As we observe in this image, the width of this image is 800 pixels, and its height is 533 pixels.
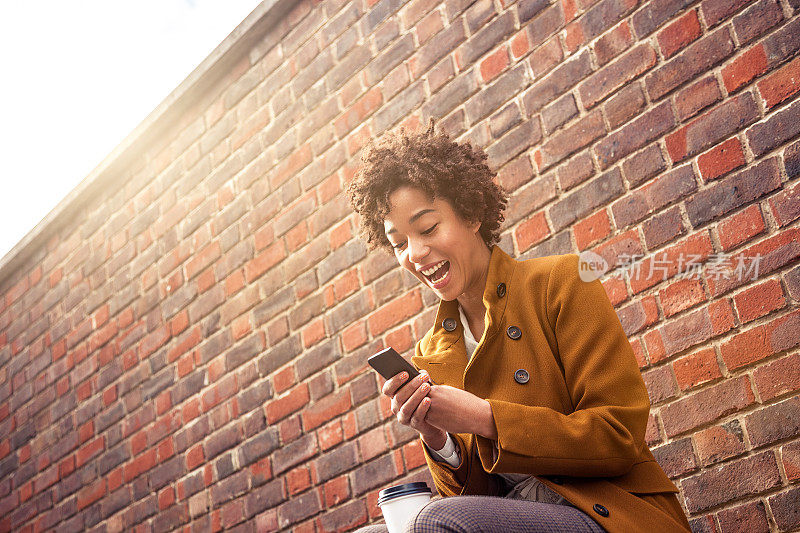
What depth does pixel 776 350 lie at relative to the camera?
6.07 ft

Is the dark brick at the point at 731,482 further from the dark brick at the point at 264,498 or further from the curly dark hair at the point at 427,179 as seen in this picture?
the dark brick at the point at 264,498

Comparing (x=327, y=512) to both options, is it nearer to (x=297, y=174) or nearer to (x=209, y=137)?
(x=297, y=174)

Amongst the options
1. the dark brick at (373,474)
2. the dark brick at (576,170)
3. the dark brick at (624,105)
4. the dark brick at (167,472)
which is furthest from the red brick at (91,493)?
the dark brick at (624,105)

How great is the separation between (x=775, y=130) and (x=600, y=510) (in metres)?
1.09

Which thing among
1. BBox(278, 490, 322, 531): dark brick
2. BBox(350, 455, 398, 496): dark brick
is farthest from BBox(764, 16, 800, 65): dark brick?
BBox(278, 490, 322, 531): dark brick

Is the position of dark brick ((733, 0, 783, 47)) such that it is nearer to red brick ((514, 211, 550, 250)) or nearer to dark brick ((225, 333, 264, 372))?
red brick ((514, 211, 550, 250))

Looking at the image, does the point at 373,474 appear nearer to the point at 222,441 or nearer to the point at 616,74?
the point at 222,441

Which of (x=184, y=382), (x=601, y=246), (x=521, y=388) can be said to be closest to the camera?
(x=521, y=388)

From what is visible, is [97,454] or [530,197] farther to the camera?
[97,454]

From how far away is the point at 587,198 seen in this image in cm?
221

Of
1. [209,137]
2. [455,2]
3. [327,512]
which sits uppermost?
[209,137]

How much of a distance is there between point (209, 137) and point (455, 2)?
134cm

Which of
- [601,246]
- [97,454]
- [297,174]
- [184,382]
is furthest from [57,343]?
[601,246]

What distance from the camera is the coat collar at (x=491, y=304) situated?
1.67m
